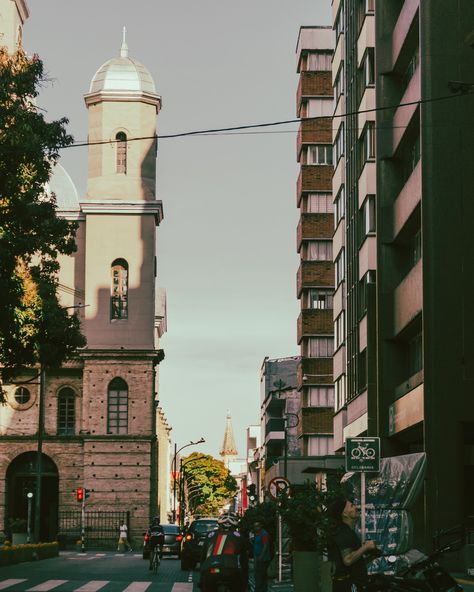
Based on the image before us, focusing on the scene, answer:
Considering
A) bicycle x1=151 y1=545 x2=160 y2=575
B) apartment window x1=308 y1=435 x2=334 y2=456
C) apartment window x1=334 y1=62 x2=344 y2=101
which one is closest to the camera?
bicycle x1=151 y1=545 x2=160 y2=575

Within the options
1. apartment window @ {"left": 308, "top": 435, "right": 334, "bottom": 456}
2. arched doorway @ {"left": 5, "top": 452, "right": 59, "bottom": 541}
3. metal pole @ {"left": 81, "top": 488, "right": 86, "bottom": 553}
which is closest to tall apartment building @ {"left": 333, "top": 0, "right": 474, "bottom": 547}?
apartment window @ {"left": 308, "top": 435, "right": 334, "bottom": 456}

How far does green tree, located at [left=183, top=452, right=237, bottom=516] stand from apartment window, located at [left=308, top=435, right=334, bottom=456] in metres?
104

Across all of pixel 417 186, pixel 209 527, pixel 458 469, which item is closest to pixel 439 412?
pixel 458 469

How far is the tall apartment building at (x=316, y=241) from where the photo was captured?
239ft

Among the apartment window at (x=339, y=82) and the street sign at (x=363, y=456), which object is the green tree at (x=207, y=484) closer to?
the apartment window at (x=339, y=82)

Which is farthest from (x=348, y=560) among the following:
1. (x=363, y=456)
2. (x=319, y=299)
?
(x=319, y=299)

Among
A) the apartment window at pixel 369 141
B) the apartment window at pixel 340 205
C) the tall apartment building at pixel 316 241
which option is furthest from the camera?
A: the tall apartment building at pixel 316 241

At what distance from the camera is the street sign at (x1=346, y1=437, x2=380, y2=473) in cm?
2086

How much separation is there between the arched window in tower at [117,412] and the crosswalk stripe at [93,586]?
146ft

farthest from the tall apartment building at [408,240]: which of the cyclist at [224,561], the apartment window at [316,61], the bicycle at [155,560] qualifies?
the apartment window at [316,61]

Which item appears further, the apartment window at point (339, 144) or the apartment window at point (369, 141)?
the apartment window at point (339, 144)

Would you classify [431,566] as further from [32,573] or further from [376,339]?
[376,339]

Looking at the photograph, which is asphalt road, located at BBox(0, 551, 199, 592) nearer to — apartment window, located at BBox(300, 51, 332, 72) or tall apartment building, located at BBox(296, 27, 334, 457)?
tall apartment building, located at BBox(296, 27, 334, 457)

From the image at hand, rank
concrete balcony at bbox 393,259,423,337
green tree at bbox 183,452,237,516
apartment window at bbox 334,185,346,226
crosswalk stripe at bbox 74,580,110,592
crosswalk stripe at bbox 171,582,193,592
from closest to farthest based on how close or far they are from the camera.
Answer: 1. crosswalk stripe at bbox 74,580,110,592
2. crosswalk stripe at bbox 171,582,193,592
3. concrete balcony at bbox 393,259,423,337
4. apartment window at bbox 334,185,346,226
5. green tree at bbox 183,452,237,516
